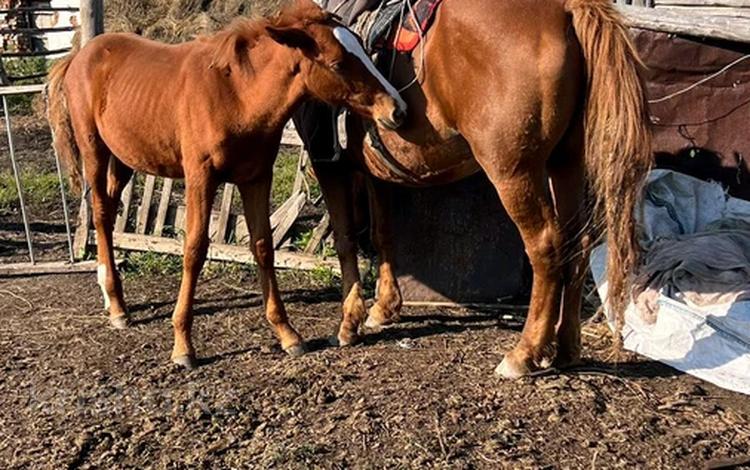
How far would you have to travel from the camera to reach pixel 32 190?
29.7 feet

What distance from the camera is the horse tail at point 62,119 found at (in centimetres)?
569

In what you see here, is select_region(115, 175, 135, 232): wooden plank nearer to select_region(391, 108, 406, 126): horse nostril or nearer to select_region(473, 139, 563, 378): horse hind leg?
select_region(391, 108, 406, 126): horse nostril

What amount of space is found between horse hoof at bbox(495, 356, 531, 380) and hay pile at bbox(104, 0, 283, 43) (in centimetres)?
1254

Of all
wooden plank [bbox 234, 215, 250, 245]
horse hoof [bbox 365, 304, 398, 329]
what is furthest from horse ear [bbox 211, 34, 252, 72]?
wooden plank [bbox 234, 215, 250, 245]

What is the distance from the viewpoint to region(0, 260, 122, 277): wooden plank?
680 cm

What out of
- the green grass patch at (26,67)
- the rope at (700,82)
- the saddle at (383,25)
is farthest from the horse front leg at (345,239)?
the green grass patch at (26,67)

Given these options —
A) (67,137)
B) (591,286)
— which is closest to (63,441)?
(67,137)

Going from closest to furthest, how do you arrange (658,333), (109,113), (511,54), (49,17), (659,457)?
(659,457), (511,54), (658,333), (109,113), (49,17)

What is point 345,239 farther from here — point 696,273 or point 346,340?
point 696,273

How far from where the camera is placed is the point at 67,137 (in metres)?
5.85

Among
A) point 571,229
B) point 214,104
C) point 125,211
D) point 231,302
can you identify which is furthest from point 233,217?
point 571,229

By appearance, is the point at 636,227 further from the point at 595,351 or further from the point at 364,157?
the point at 364,157

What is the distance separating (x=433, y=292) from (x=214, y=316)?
4.91ft

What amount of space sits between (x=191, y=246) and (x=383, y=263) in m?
1.43
